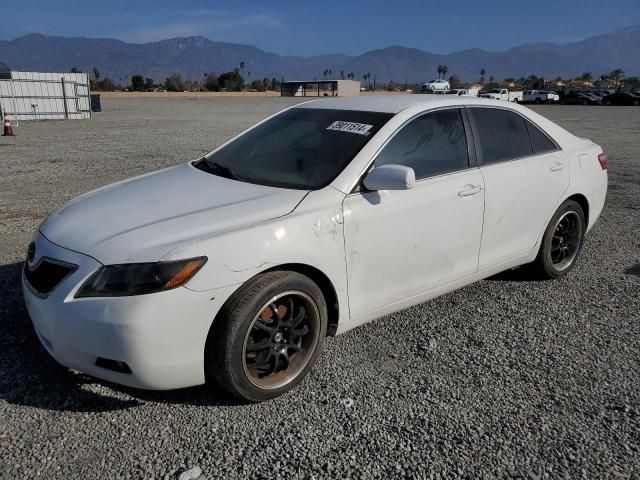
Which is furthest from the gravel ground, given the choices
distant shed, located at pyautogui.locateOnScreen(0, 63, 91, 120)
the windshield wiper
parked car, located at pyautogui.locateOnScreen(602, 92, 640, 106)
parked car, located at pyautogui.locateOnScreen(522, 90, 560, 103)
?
parked car, located at pyautogui.locateOnScreen(522, 90, 560, 103)

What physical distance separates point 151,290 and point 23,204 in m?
6.08

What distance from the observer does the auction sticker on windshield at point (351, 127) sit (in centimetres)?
362

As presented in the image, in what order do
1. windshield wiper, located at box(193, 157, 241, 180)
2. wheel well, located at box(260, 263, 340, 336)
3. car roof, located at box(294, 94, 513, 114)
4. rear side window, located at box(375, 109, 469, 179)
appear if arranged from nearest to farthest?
wheel well, located at box(260, 263, 340, 336)
rear side window, located at box(375, 109, 469, 179)
windshield wiper, located at box(193, 157, 241, 180)
car roof, located at box(294, 94, 513, 114)

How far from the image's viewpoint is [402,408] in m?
2.99

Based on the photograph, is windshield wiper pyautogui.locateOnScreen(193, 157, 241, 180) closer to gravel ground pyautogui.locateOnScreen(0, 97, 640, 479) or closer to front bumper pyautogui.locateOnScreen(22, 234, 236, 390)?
front bumper pyautogui.locateOnScreen(22, 234, 236, 390)

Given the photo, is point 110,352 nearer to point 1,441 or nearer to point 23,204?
point 1,441

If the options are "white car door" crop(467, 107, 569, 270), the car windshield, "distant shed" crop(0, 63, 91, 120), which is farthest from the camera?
Result: "distant shed" crop(0, 63, 91, 120)

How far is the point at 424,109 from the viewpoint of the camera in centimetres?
384

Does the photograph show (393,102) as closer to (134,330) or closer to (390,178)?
(390,178)

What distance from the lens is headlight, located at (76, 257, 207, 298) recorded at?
261 cm

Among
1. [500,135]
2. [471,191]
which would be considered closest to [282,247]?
[471,191]

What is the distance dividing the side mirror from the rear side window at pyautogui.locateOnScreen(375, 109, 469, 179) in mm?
191

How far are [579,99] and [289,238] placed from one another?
5728cm

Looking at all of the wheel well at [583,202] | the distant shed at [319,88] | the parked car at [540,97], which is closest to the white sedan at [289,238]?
the wheel well at [583,202]
